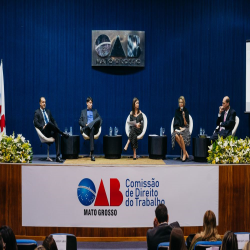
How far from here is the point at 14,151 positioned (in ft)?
17.1

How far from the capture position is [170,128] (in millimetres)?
9594

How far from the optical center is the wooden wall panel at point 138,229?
487 centimetres

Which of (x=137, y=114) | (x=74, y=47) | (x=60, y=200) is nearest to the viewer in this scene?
(x=60, y=200)

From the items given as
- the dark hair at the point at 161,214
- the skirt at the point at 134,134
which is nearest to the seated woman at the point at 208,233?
the dark hair at the point at 161,214

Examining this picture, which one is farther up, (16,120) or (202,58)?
(202,58)

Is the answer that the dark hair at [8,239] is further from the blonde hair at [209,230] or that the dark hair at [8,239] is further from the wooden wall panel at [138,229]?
the wooden wall panel at [138,229]

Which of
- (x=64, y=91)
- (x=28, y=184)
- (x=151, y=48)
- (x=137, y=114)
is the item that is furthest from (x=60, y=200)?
(x=151, y=48)

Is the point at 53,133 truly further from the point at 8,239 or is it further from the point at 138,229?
the point at 8,239

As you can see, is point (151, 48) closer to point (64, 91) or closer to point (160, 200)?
point (64, 91)

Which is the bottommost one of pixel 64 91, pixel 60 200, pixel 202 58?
pixel 60 200

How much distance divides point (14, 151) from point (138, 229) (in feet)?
6.14

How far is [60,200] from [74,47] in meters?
5.34

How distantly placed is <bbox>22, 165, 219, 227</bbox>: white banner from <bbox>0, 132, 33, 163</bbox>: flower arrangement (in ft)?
1.38

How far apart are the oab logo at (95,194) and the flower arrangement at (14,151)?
0.97 m
